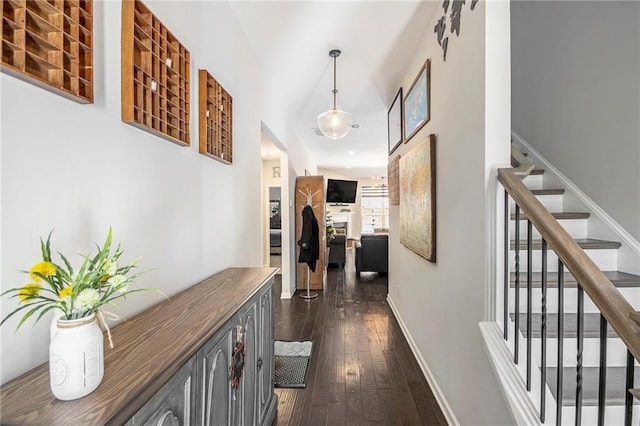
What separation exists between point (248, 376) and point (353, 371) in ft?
4.46

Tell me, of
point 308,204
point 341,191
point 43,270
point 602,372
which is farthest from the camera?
point 341,191

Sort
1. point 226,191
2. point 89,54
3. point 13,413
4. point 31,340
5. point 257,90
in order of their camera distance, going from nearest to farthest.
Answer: point 13,413 → point 31,340 → point 89,54 → point 226,191 → point 257,90

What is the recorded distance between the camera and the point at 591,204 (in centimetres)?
210

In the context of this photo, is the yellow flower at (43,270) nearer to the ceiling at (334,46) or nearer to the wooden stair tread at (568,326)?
the wooden stair tread at (568,326)

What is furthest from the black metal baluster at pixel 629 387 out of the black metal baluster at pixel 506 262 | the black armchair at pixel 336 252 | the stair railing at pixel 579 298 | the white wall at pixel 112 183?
the black armchair at pixel 336 252

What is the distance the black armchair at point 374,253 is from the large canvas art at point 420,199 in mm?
2933

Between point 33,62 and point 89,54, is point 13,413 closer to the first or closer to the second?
point 33,62

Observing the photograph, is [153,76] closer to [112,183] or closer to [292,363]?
[112,183]

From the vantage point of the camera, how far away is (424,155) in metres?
2.36

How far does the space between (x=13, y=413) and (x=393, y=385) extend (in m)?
2.32

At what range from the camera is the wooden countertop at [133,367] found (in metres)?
0.58

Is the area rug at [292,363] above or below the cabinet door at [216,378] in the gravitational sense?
below

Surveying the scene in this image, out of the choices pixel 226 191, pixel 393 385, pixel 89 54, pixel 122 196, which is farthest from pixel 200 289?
pixel 393 385

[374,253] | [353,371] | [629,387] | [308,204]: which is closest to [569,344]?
[629,387]
